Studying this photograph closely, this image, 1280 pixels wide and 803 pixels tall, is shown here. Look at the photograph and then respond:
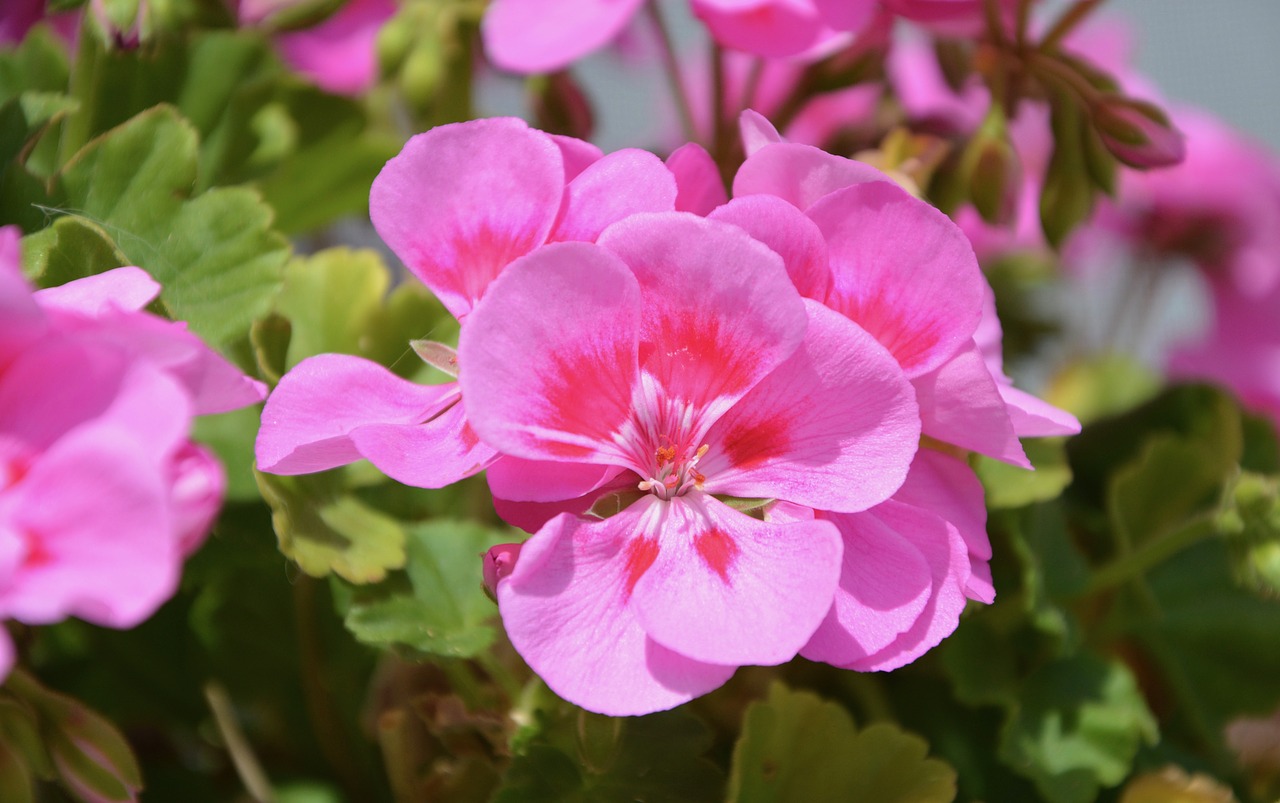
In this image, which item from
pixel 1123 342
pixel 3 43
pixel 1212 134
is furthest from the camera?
pixel 1123 342

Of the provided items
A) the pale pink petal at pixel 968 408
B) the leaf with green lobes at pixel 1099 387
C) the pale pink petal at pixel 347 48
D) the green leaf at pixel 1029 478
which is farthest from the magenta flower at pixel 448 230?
the leaf with green lobes at pixel 1099 387

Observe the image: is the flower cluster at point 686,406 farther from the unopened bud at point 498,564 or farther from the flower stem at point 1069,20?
the flower stem at point 1069,20

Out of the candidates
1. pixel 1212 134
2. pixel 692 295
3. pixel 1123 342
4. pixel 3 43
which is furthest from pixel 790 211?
pixel 1123 342

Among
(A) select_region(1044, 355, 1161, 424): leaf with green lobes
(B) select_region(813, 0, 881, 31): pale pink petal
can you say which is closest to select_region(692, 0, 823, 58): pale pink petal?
(B) select_region(813, 0, 881, 31): pale pink petal

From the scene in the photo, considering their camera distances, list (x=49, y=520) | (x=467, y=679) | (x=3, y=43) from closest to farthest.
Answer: (x=49, y=520), (x=467, y=679), (x=3, y=43)

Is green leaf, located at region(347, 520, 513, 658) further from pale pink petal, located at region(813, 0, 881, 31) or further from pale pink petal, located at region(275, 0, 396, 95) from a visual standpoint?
pale pink petal, located at region(275, 0, 396, 95)

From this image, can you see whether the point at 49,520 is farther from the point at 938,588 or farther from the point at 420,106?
the point at 420,106

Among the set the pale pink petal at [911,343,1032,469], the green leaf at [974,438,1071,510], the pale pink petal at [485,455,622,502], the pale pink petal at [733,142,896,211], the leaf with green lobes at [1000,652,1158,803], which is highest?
the pale pink petal at [733,142,896,211]

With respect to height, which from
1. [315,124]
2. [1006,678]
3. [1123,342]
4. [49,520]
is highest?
[49,520]
